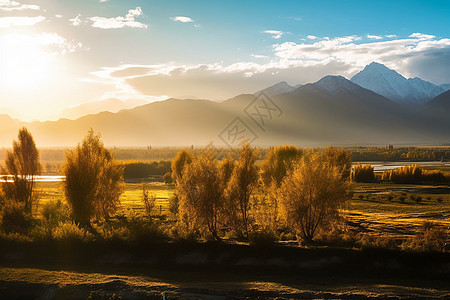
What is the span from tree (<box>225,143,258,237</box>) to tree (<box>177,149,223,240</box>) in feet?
5.80

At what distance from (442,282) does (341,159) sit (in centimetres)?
6931

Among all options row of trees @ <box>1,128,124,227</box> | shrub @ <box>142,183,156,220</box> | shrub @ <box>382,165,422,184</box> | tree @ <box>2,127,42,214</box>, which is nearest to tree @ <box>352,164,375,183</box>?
shrub @ <box>382,165,422,184</box>

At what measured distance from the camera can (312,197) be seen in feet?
123

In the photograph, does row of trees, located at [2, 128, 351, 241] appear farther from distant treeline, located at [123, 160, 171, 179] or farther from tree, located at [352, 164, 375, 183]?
distant treeline, located at [123, 160, 171, 179]

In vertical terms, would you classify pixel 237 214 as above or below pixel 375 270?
above

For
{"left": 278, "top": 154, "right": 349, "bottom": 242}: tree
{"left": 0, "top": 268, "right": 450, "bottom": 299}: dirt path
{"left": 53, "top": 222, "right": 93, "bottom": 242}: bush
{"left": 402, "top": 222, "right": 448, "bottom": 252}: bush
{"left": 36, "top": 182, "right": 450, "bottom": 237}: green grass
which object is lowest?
{"left": 36, "top": 182, "right": 450, "bottom": 237}: green grass

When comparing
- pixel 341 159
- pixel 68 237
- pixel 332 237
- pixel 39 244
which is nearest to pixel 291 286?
pixel 332 237

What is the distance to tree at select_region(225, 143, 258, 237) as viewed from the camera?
40969mm

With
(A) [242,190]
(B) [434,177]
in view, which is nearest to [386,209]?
(A) [242,190]

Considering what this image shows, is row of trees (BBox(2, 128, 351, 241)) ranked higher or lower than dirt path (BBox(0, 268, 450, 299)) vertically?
higher

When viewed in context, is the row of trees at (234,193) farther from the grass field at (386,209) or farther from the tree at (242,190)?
the grass field at (386,209)

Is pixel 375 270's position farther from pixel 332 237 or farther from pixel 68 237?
pixel 68 237

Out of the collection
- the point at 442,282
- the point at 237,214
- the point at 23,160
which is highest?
the point at 23,160

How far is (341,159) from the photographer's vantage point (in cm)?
9506
